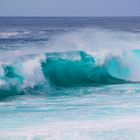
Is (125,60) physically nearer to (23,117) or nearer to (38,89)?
(38,89)

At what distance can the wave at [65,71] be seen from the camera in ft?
43.4

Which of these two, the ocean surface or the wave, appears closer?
the ocean surface

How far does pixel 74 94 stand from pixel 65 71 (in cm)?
323

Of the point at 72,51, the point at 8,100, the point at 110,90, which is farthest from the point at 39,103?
the point at 72,51

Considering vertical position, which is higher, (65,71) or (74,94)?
(65,71)

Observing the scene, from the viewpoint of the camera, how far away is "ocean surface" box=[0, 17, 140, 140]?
8383mm

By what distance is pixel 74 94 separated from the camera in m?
12.3

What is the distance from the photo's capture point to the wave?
43.4 ft

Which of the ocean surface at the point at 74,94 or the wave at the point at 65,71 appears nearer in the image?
the ocean surface at the point at 74,94

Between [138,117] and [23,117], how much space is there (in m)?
2.46

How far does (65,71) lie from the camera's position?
1545cm

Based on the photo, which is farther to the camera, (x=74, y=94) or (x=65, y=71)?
(x=65, y=71)

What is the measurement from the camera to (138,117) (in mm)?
9180

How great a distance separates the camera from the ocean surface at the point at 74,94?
8.38m
